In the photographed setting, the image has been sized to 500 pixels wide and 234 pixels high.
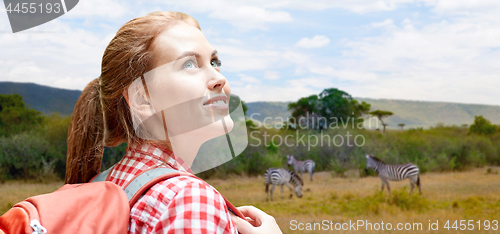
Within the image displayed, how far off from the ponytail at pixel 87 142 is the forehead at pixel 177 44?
287mm

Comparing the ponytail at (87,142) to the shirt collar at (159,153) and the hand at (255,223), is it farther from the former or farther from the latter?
the hand at (255,223)

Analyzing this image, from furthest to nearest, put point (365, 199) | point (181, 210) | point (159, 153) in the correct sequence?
point (365, 199) < point (159, 153) < point (181, 210)

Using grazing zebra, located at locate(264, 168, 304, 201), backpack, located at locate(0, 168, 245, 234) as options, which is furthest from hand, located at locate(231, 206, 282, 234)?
grazing zebra, located at locate(264, 168, 304, 201)

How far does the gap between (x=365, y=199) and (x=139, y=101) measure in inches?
310

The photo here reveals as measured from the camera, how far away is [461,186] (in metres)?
8.67

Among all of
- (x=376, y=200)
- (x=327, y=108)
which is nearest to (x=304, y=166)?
(x=376, y=200)

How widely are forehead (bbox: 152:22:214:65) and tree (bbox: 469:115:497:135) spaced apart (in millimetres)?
15175

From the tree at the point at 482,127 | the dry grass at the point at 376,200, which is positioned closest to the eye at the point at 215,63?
the dry grass at the point at 376,200

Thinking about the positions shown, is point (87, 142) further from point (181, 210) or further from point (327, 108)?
point (327, 108)

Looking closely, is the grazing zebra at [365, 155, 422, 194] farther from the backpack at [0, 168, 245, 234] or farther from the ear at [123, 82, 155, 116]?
the backpack at [0, 168, 245, 234]

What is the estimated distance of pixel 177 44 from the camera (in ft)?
2.92

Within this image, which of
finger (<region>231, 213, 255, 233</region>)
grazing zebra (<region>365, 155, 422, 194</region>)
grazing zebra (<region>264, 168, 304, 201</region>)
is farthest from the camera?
grazing zebra (<region>365, 155, 422, 194</region>)

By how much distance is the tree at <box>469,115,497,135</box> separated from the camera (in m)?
12.9

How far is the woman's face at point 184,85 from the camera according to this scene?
0.85 metres
